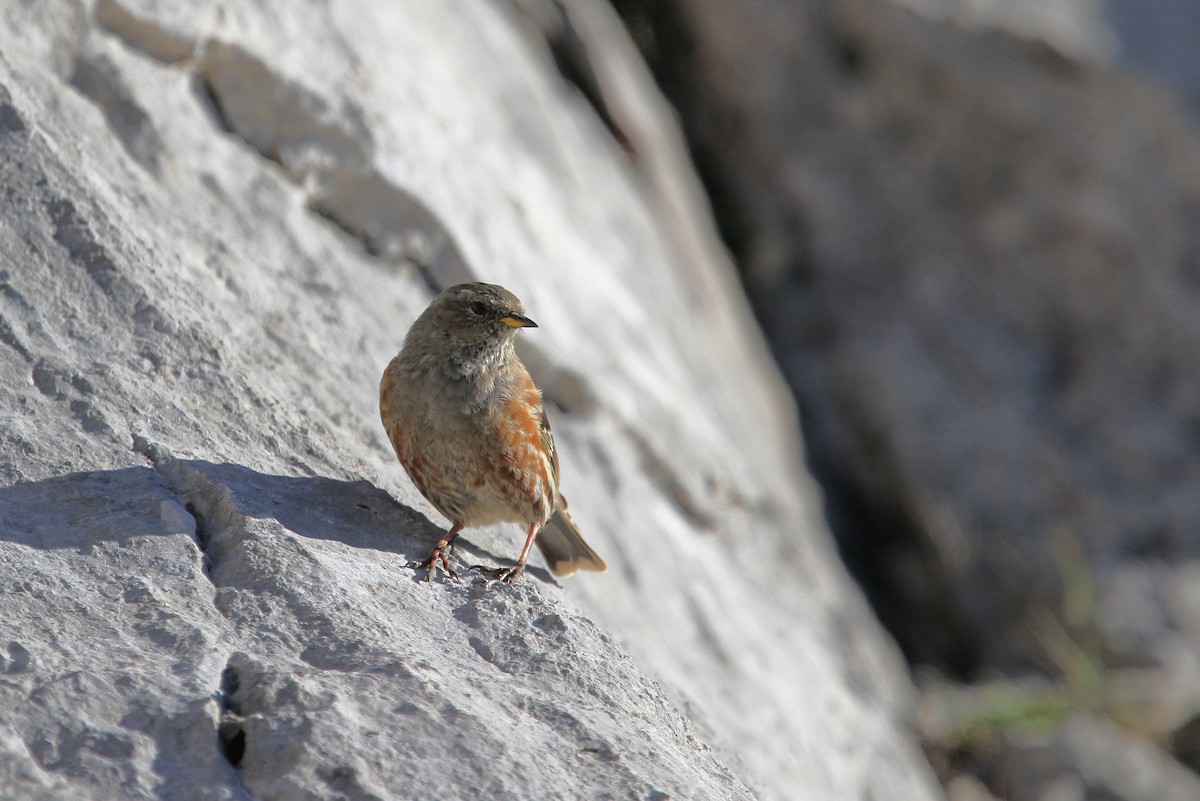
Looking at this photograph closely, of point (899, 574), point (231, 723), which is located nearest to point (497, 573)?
point (231, 723)

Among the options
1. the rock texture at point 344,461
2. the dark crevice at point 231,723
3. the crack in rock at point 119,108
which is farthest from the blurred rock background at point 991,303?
the dark crevice at point 231,723

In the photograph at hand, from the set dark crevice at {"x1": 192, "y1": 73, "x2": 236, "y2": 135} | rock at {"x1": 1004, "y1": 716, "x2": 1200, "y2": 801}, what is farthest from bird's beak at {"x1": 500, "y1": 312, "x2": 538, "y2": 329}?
rock at {"x1": 1004, "y1": 716, "x2": 1200, "y2": 801}

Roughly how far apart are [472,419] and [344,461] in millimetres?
518

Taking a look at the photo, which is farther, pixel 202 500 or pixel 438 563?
pixel 438 563

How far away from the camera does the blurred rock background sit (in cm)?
962

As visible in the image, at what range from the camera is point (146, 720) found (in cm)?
308

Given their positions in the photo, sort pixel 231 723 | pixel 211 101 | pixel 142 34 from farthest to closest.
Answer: pixel 211 101
pixel 142 34
pixel 231 723

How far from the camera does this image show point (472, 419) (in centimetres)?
466

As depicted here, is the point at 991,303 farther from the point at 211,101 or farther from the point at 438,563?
the point at 438,563

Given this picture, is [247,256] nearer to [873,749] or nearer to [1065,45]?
[873,749]

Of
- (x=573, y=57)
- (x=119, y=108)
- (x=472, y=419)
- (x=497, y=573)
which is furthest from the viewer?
(x=573, y=57)

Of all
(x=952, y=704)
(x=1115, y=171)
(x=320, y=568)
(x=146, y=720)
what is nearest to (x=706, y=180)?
(x=1115, y=171)

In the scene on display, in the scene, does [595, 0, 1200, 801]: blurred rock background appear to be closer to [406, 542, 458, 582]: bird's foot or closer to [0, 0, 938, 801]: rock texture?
[0, 0, 938, 801]: rock texture

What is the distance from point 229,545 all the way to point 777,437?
6223 mm
